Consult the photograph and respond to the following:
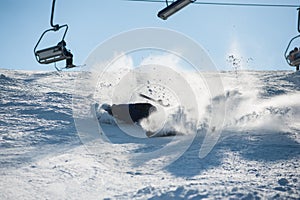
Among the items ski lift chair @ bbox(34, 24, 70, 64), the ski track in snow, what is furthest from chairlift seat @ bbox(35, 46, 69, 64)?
the ski track in snow

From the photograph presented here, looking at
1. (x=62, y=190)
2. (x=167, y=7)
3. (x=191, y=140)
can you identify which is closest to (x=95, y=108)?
(x=191, y=140)

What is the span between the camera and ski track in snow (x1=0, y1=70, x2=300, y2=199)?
122 inches

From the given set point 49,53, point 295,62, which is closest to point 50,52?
point 49,53

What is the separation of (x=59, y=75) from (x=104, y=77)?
202cm

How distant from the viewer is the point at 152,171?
3.83m

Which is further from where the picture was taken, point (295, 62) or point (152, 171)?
point (295, 62)

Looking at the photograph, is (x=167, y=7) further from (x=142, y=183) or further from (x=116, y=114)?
(x=116, y=114)

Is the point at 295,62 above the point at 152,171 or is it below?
above

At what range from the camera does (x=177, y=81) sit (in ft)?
42.1

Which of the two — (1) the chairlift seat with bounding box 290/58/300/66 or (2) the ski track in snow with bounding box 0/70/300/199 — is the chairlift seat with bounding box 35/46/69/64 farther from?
(1) the chairlift seat with bounding box 290/58/300/66

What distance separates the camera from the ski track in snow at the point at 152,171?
3.10 metres

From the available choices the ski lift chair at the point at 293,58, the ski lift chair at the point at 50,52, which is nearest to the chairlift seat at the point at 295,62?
the ski lift chair at the point at 293,58

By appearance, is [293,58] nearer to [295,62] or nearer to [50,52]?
[295,62]

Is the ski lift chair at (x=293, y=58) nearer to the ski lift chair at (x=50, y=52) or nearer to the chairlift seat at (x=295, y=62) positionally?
the chairlift seat at (x=295, y=62)
